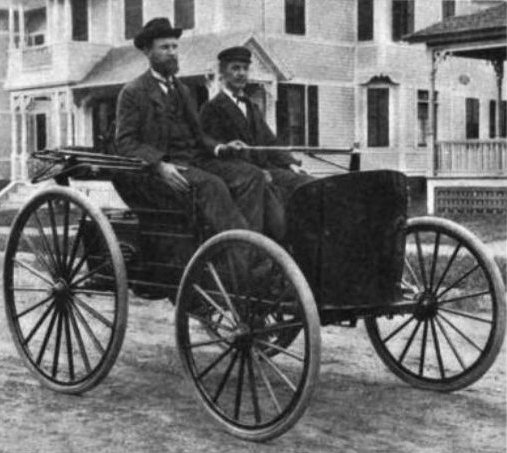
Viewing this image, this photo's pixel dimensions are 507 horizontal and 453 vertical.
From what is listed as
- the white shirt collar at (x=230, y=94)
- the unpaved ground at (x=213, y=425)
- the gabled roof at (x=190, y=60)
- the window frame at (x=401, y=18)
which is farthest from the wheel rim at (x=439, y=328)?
the window frame at (x=401, y=18)

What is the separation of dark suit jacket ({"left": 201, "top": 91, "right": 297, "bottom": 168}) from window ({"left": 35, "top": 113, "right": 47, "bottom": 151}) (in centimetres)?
3013

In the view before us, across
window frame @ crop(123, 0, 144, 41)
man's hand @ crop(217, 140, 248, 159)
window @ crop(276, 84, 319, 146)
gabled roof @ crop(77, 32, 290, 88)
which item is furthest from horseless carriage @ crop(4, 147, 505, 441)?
window frame @ crop(123, 0, 144, 41)

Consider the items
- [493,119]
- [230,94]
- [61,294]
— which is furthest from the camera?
[493,119]

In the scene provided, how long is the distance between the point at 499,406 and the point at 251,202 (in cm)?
162

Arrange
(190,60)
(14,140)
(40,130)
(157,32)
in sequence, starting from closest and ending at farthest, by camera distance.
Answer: (157,32)
(190,60)
(14,140)
(40,130)

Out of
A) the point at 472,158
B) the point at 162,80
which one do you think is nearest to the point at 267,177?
the point at 162,80

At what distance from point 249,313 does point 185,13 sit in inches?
984

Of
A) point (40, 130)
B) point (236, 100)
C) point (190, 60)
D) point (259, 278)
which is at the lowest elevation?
point (259, 278)

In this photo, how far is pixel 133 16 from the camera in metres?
30.6

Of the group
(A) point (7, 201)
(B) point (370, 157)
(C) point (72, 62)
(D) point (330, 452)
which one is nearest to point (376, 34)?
(B) point (370, 157)

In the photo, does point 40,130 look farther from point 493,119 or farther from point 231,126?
point 231,126

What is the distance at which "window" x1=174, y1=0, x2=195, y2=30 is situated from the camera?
2889 centimetres

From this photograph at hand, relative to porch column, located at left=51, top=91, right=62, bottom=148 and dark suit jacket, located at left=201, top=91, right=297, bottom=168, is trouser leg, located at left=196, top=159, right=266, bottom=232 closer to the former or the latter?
dark suit jacket, located at left=201, top=91, right=297, bottom=168

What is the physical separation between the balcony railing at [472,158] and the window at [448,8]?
336 inches
